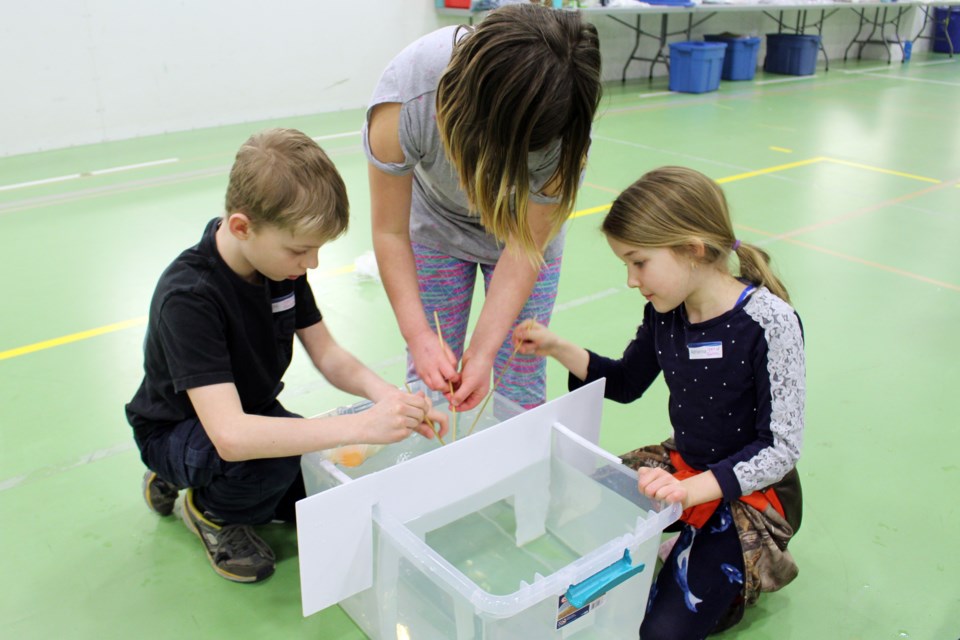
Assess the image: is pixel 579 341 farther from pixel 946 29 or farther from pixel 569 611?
pixel 946 29

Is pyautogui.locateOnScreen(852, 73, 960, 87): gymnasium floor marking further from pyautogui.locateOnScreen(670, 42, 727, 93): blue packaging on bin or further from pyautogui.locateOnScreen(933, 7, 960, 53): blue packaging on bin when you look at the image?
pyautogui.locateOnScreen(933, 7, 960, 53): blue packaging on bin

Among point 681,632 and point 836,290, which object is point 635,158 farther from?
point 681,632

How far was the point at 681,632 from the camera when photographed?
4.16 feet

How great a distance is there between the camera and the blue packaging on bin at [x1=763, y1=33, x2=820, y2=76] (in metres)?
7.38

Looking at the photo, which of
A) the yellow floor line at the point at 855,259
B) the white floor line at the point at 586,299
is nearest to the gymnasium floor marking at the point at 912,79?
the yellow floor line at the point at 855,259

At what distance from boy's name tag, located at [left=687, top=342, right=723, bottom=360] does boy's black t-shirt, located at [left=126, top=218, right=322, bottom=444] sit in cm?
72

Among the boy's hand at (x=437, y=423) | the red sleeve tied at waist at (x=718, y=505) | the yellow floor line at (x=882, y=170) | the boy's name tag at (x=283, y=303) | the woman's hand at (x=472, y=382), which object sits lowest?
the yellow floor line at (x=882, y=170)

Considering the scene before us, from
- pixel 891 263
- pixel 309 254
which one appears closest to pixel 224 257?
pixel 309 254

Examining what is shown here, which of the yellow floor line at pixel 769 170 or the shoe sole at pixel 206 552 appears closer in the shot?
the shoe sole at pixel 206 552

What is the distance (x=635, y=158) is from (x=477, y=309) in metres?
2.09

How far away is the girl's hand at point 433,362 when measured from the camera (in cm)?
140

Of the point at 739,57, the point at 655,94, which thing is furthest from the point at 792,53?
the point at 655,94

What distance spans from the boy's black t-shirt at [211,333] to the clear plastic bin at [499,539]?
30cm

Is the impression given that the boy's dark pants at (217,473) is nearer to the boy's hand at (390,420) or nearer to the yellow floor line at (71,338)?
the boy's hand at (390,420)
